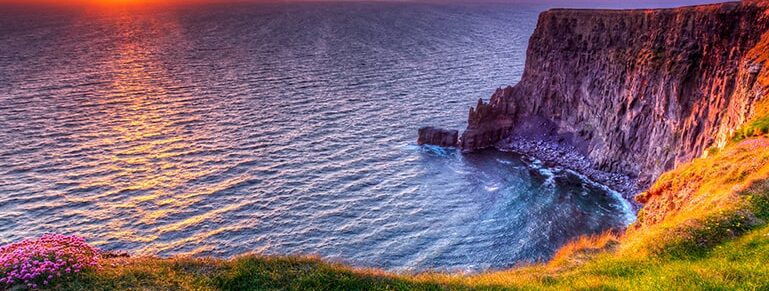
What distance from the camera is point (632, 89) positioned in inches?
2675

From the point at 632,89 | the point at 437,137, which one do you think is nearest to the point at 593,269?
the point at 632,89

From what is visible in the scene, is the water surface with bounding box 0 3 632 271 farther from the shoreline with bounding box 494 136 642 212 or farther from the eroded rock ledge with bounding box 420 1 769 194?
the eroded rock ledge with bounding box 420 1 769 194

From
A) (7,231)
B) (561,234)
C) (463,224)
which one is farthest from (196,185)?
(561,234)

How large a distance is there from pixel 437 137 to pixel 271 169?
1014 inches

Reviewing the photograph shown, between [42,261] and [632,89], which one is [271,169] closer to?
[42,261]

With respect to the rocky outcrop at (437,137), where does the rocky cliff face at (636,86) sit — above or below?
above

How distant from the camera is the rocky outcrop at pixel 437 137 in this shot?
7762 cm

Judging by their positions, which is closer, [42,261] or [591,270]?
[42,261]

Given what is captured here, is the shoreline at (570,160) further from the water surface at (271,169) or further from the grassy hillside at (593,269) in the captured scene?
the grassy hillside at (593,269)

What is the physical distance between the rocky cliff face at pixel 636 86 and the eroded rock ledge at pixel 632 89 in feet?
0.42

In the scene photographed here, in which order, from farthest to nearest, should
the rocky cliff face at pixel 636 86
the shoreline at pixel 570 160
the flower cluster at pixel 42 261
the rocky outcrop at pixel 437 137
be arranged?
the rocky outcrop at pixel 437 137 → the shoreline at pixel 570 160 → the rocky cliff face at pixel 636 86 → the flower cluster at pixel 42 261

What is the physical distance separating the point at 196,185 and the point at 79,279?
39008mm

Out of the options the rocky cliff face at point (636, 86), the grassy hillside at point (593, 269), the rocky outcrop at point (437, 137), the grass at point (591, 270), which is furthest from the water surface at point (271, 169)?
the grass at point (591, 270)

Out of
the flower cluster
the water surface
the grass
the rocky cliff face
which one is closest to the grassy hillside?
the grass
